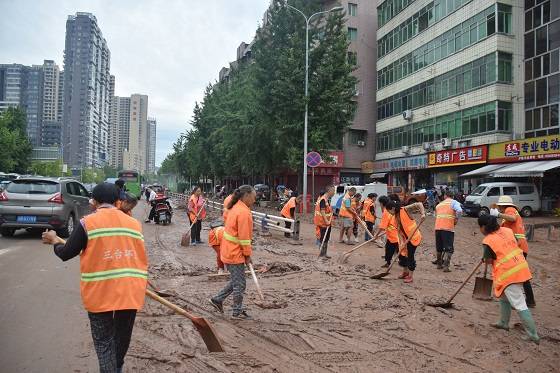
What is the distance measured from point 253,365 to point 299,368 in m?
0.42

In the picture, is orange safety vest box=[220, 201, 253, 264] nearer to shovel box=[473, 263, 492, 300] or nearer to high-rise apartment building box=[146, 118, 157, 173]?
shovel box=[473, 263, 492, 300]

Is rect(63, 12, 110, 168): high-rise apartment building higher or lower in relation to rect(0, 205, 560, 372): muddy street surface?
higher

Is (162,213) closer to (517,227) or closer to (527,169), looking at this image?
(517,227)

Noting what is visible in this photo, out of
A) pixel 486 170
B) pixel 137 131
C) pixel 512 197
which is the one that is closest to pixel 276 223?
pixel 512 197

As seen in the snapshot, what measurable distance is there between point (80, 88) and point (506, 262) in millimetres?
106171

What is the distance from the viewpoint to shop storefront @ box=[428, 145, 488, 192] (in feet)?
91.9

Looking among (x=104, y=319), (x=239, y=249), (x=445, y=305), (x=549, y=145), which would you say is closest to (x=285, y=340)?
(x=239, y=249)

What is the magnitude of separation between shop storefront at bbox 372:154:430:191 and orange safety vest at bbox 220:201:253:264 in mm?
30051

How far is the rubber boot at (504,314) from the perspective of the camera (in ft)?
17.2

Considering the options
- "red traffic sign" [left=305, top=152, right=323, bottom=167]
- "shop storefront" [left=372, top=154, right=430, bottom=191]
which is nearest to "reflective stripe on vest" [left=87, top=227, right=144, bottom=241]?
"red traffic sign" [left=305, top=152, right=323, bottom=167]

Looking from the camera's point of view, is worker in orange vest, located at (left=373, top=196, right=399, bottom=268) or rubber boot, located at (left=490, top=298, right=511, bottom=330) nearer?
rubber boot, located at (left=490, top=298, right=511, bottom=330)

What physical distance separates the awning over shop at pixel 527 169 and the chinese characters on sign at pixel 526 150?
0.48m

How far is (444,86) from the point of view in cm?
3123

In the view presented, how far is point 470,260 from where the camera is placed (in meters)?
11.3
